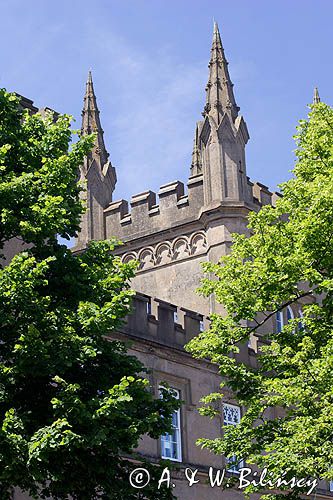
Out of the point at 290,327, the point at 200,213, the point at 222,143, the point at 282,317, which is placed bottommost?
the point at 290,327

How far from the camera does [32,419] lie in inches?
698

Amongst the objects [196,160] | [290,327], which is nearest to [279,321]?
[196,160]

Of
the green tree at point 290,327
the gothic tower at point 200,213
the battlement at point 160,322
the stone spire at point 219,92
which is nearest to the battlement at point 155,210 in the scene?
the gothic tower at point 200,213

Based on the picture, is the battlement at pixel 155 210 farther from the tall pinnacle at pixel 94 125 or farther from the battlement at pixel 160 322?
the battlement at pixel 160 322

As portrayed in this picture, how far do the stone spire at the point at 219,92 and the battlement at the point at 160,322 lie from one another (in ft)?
29.1

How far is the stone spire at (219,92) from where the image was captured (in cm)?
3784

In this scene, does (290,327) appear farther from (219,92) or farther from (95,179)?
(95,179)

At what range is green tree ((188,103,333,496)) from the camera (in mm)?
20766

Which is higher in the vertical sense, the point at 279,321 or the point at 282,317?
the point at 282,317

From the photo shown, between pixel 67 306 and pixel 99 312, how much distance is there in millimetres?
888

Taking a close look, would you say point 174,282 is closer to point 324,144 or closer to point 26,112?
point 324,144

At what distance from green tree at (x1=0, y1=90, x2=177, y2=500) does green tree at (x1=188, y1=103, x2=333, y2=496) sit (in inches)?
121

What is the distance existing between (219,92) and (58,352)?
22033 millimetres

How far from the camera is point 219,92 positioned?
38.2m
